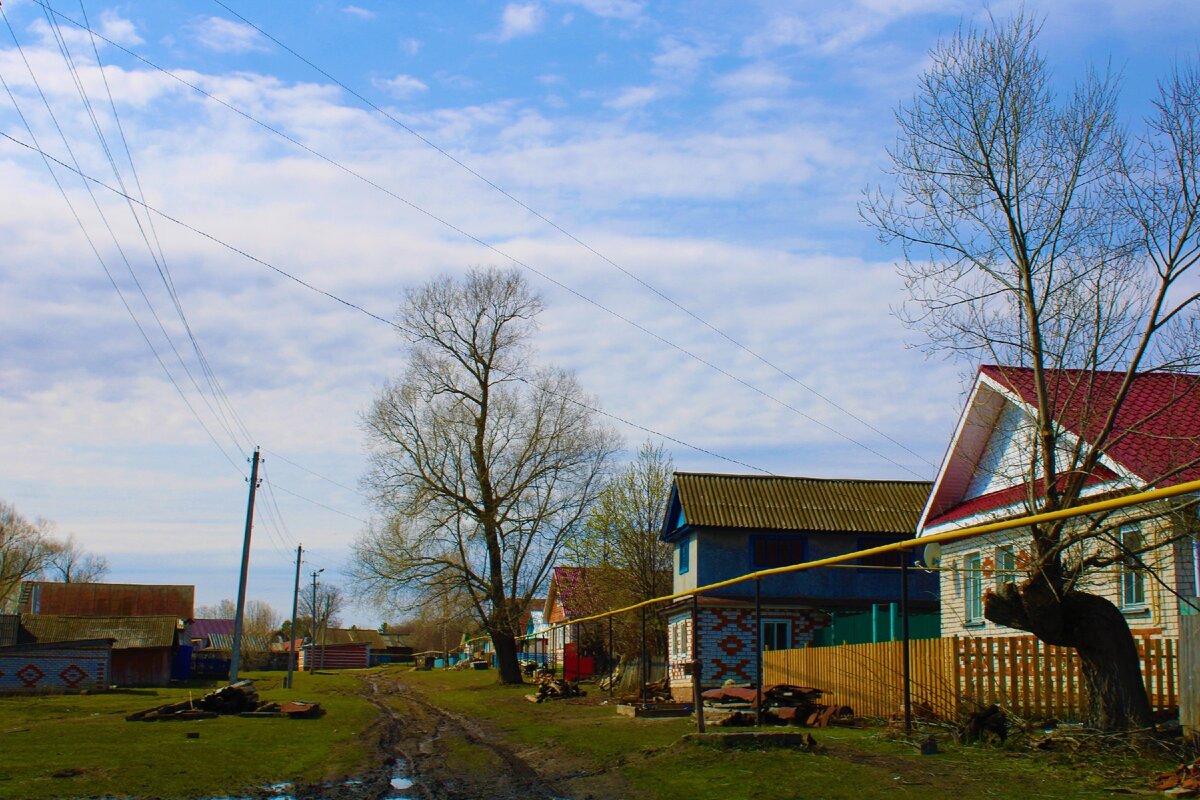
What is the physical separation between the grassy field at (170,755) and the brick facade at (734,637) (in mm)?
9941

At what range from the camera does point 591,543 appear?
41344 millimetres

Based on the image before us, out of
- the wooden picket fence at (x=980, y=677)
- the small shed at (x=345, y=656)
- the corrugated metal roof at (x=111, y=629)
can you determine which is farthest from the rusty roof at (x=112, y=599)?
the wooden picket fence at (x=980, y=677)

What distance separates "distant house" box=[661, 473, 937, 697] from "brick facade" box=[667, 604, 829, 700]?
3cm

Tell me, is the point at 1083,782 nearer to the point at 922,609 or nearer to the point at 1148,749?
the point at 1148,749

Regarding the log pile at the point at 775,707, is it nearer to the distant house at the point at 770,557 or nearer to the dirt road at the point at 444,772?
the dirt road at the point at 444,772

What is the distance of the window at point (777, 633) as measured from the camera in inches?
1215

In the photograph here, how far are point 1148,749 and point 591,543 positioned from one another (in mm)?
30789

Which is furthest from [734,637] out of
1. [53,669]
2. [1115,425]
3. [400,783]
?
[53,669]

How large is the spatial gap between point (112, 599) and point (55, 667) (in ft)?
92.7

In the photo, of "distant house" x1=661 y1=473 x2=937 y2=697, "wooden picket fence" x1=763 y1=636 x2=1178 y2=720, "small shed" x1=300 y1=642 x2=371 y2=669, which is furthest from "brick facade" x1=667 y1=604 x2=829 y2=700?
"small shed" x1=300 y1=642 x2=371 y2=669

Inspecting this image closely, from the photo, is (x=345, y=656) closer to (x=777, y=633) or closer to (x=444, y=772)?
(x=777, y=633)

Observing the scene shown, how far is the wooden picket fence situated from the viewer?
1341 centimetres

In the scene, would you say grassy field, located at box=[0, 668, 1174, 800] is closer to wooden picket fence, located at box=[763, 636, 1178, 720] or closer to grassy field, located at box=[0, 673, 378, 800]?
grassy field, located at box=[0, 673, 378, 800]

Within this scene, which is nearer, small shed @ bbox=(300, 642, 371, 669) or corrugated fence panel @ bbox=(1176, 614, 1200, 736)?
corrugated fence panel @ bbox=(1176, 614, 1200, 736)
